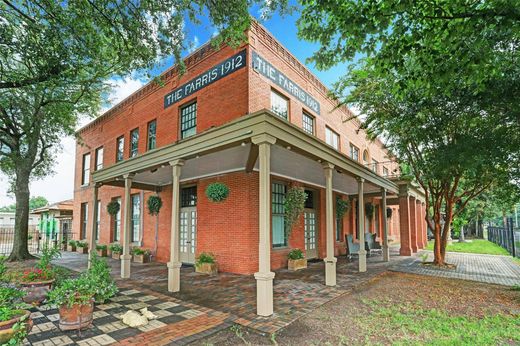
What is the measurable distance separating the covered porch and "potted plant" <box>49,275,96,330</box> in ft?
7.27

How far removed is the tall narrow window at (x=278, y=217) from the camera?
950 cm

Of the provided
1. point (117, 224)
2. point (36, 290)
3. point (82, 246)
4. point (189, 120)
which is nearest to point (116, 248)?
point (117, 224)

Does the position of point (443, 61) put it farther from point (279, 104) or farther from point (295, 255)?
point (295, 255)

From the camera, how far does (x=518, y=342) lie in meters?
3.91

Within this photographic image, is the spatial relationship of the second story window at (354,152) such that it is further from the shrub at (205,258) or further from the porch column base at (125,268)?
the porch column base at (125,268)

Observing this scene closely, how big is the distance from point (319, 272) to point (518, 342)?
16.6ft

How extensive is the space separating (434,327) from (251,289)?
352 cm

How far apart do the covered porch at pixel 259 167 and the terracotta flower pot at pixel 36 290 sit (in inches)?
89.8

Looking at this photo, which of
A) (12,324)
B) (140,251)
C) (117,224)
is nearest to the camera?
(12,324)

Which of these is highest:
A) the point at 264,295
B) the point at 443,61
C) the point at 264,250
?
the point at 443,61

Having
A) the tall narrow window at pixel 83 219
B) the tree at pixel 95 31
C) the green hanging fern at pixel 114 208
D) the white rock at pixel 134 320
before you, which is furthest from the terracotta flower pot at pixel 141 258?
the tall narrow window at pixel 83 219

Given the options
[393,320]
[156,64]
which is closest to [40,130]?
[156,64]

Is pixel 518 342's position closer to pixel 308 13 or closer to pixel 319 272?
pixel 319 272

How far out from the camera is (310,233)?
11297mm
